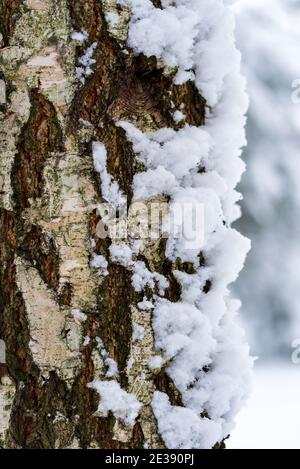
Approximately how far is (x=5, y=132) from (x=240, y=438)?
289cm

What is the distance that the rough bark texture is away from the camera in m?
1.00

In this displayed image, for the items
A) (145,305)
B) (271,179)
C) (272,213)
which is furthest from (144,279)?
(272,213)

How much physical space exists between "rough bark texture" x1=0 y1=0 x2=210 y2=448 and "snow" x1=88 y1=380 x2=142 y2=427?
12 millimetres

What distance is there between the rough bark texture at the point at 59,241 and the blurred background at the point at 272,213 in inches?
117

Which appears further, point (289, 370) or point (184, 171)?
point (289, 370)

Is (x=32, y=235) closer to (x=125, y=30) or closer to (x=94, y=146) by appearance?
(x=94, y=146)

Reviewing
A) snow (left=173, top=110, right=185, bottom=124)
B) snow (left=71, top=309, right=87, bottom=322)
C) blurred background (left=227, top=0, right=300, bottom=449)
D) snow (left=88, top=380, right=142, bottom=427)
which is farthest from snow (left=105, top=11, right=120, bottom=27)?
blurred background (left=227, top=0, right=300, bottom=449)

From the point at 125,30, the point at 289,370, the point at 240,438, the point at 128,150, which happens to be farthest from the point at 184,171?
the point at 289,370

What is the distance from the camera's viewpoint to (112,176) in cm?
103

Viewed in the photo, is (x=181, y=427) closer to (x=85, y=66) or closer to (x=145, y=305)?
(x=145, y=305)

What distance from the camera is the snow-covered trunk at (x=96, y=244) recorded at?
1005 mm

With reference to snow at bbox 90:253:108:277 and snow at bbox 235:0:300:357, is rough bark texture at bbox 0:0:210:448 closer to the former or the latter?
snow at bbox 90:253:108:277

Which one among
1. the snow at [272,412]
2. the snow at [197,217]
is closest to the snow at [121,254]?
the snow at [197,217]

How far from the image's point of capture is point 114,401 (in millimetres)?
998
